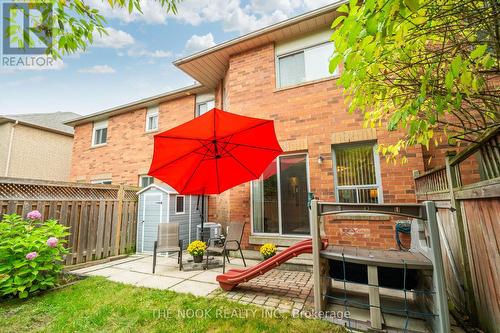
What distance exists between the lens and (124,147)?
1076 cm

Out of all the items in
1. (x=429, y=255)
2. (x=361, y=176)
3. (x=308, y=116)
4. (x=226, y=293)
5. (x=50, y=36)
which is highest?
(x=308, y=116)

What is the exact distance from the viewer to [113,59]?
12.4 m

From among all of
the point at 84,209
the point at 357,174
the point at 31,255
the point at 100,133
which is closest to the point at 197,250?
the point at 31,255

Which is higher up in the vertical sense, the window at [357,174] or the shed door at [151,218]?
the window at [357,174]

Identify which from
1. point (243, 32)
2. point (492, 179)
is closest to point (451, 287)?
point (492, 179)

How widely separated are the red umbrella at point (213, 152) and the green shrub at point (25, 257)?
2.13 metres

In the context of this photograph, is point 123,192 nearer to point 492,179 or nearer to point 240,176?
point 240,176

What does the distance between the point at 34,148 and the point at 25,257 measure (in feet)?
46.2

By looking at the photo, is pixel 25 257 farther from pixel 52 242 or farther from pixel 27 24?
pixel 27 24

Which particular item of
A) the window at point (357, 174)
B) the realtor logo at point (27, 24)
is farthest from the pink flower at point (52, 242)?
the window at point (357, 174)

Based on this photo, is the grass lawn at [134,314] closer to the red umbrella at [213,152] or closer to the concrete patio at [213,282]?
the concrete patio at [213,282]

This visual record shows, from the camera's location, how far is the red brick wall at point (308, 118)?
5.02 metres

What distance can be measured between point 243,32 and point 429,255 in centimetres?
700

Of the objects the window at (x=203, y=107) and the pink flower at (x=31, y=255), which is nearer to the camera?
the pink flower at (x=31, y=255)
